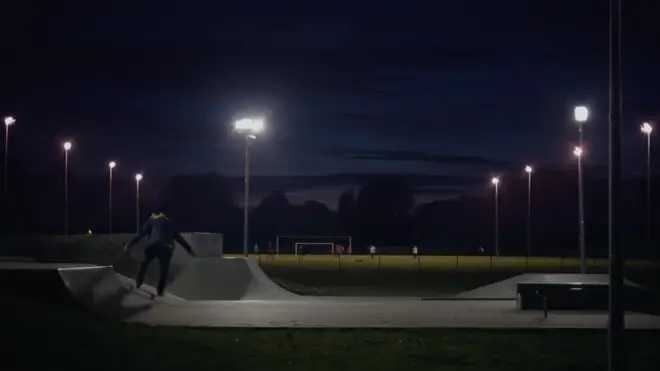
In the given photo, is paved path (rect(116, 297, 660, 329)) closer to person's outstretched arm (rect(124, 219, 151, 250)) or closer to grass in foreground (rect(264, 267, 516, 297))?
person's outstretched arm (rect(124, 219, 151, 250))

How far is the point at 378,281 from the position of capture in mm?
49562

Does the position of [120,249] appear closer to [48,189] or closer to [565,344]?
[565,344]

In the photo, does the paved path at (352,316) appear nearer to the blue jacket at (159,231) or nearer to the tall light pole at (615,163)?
the blue jacket at (159,231)

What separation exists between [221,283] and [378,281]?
20188mm

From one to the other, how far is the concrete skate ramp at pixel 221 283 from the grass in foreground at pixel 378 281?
763 cm

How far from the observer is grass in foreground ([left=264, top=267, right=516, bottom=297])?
40781 mm

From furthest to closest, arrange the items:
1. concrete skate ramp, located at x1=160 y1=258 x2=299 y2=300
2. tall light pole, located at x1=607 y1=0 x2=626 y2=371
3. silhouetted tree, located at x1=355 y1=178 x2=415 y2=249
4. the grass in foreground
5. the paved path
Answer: silhouetted tree, located at x1=355 y1=178 x2=415 y2=249 < the grass in foreground < concrete skate ramp, located at x1=160 y1=258 x2=299 y2=300 < the paved path < tall light pole, located at x1=607 y1=0 x2=626 y2=371

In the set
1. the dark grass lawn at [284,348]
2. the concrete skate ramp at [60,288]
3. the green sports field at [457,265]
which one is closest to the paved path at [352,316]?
the concrete skate ramp at [60,288]

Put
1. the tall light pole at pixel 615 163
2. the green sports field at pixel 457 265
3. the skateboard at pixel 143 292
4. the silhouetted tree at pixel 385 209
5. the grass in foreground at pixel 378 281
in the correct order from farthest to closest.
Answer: the silhouetted tree at pixel 385 209, the green sports field at pixel 457 265, the grass in foreground at pixel 378 281, the skateboard at pixel 143 292, the tall light pole at pixel 615 163

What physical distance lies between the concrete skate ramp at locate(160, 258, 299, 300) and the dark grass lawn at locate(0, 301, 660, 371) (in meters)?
14.0

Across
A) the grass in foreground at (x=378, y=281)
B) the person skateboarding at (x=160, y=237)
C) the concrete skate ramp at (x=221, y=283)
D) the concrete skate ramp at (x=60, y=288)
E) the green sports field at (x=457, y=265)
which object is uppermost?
the person skateboarding at (x=160, y=237)

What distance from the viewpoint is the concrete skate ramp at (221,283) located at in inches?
1181

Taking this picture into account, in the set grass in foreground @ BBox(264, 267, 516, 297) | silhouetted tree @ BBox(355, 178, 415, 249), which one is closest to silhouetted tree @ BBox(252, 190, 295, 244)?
silhouetted tree @ BBox(355, 178, 415, 249)

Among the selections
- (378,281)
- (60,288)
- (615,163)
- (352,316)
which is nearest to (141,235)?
(60,288)
